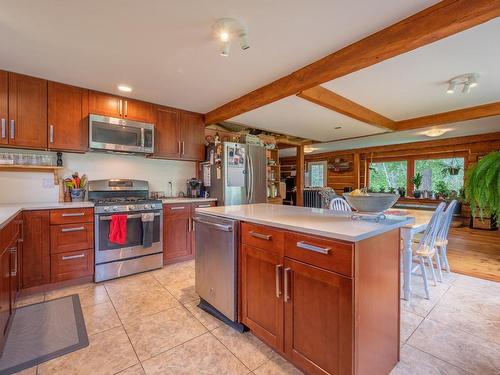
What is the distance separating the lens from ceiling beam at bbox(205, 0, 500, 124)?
152cm

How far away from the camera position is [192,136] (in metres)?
3.97

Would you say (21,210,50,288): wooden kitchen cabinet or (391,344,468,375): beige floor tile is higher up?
(21,210,50,288): wooden kitchen cabinet

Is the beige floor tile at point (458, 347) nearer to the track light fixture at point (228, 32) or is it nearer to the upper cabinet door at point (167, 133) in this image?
the track light fixture at point (228, 32)

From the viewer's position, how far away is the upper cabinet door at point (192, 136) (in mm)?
3871

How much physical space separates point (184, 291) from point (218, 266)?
0.90 metres

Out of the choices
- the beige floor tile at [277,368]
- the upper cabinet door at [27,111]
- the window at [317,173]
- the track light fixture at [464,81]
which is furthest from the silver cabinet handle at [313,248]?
the window at [317,173]

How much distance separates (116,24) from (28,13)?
22.2 inches

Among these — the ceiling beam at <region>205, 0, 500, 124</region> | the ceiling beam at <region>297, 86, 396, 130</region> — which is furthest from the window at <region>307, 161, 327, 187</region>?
the ceiling beam at <region>205, 0, 500, 124</region>

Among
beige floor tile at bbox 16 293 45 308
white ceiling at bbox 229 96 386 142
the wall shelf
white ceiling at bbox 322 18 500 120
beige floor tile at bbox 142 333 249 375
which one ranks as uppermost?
white ceiling at bbox 322 18 500 120

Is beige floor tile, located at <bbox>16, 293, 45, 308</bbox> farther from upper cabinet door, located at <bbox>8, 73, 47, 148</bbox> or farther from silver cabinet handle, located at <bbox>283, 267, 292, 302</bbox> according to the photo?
silver cabinet handle, located at <bbox>283, 267, 292, 302</bbox>

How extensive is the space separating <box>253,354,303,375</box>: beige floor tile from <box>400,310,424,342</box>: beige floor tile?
91 centimetres

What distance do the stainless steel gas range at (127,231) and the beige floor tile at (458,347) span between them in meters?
2.84

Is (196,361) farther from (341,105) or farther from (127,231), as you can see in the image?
(341,105)

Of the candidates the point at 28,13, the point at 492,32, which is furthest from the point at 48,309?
the point at 492,32
